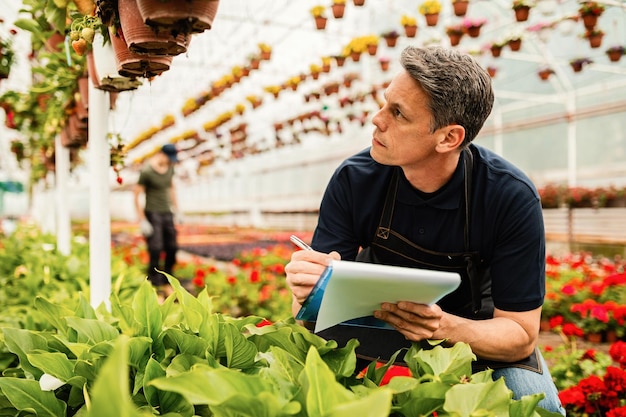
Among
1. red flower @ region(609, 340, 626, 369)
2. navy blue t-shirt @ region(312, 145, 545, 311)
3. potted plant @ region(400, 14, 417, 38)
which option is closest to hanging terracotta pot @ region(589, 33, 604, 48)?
potted plant @ region(400, 14, 417, 38)

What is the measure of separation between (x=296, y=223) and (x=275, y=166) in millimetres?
4949

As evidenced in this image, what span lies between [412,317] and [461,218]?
0.49 meters

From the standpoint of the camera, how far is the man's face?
1.69 meters

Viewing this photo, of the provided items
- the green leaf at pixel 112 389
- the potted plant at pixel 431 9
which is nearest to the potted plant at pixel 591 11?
the potted plant at pixel 431 9

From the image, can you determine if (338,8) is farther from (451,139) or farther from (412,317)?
(412,317)

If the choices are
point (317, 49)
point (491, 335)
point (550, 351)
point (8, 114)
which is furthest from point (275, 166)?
point (491, 335)

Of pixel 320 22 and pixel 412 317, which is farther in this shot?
pixel 320 22

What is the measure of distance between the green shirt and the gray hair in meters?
5.21

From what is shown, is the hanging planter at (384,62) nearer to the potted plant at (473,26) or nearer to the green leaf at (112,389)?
the potted plant at (473,26)

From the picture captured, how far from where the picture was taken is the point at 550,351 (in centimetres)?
326

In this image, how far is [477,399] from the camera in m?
1.06

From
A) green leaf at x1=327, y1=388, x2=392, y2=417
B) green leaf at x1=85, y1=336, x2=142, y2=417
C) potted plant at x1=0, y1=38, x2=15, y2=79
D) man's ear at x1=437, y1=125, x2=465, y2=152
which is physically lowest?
green leaf at x1=327, y1=388, x2=392, y2=417

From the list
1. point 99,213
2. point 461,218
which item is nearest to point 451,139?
point 461,218

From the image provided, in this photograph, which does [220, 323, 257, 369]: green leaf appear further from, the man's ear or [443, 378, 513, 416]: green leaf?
the man's ear
